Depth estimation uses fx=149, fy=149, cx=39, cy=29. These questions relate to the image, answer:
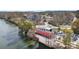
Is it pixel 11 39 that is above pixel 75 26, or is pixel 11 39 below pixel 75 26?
below

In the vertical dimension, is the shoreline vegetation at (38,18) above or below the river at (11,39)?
above

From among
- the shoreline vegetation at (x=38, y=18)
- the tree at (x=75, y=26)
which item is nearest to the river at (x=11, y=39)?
the shoreline vegetation at (x=38, y=18)

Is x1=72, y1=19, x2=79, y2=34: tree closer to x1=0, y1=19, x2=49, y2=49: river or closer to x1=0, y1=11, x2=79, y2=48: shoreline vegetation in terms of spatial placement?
x1=0, y1=11, x2=79, y2=48: shoreline vegetation

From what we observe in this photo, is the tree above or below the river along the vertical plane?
above

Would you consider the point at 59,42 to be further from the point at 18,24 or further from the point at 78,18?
the point at 18,24

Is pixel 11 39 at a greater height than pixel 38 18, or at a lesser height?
lesser

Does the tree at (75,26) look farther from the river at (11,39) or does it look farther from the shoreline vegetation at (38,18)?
the river at (11,39)

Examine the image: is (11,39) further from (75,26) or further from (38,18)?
(75,26)

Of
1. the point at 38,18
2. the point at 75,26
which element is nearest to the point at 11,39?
the point at 38,18

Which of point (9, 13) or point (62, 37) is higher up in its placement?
point (9, 13)

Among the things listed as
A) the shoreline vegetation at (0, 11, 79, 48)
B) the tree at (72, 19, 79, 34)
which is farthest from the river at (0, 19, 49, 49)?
the tree at (72, 19, 79, 34)
